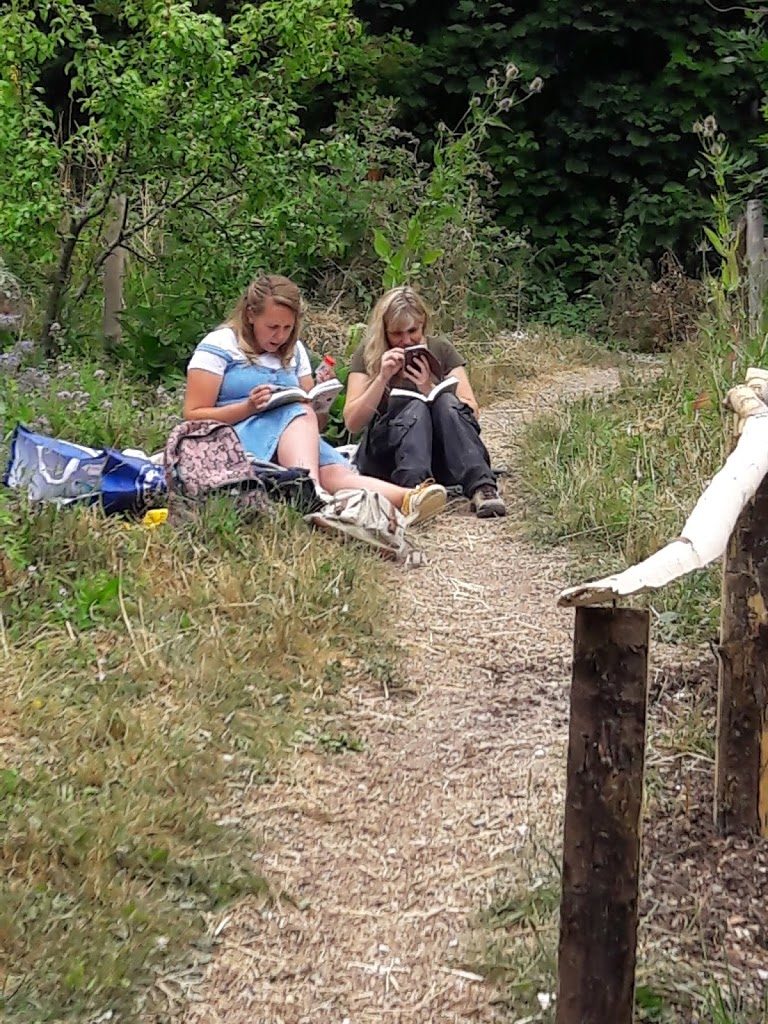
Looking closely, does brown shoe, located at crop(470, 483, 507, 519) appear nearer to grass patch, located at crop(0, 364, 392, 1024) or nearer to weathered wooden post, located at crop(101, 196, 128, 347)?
grass patch, located at crop(0, 364, 392, 1024)

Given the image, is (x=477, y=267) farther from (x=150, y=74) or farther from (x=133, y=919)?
(x=133, y=919)

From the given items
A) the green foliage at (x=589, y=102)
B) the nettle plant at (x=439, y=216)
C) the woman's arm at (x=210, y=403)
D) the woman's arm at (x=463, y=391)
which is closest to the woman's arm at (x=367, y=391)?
the woman's arm at (x=463, y=391)

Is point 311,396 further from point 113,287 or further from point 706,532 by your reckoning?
point 706,532

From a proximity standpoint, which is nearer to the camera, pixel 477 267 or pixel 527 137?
pixel 477 267

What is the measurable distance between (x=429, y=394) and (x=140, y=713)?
2.59m

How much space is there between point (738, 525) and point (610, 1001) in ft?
3.17

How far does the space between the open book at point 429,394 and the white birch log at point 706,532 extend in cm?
276

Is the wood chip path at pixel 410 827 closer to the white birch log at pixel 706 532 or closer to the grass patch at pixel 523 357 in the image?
the white birch log at pixel 706 532

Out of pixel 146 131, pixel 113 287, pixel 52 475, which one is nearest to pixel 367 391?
pixel 52 475

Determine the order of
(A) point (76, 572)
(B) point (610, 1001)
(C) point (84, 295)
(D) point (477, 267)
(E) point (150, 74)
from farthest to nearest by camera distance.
Answer: (D) point (477, 267)
(C) point (84, 295)
(E) point (150, 74)
(A) point (76, 572)
(B) point (610, 1001)

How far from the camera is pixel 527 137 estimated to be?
34.4ft

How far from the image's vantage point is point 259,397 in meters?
4.44

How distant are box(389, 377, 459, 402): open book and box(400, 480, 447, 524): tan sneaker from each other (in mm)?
490

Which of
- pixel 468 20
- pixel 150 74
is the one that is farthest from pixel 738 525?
pixel 468 20
